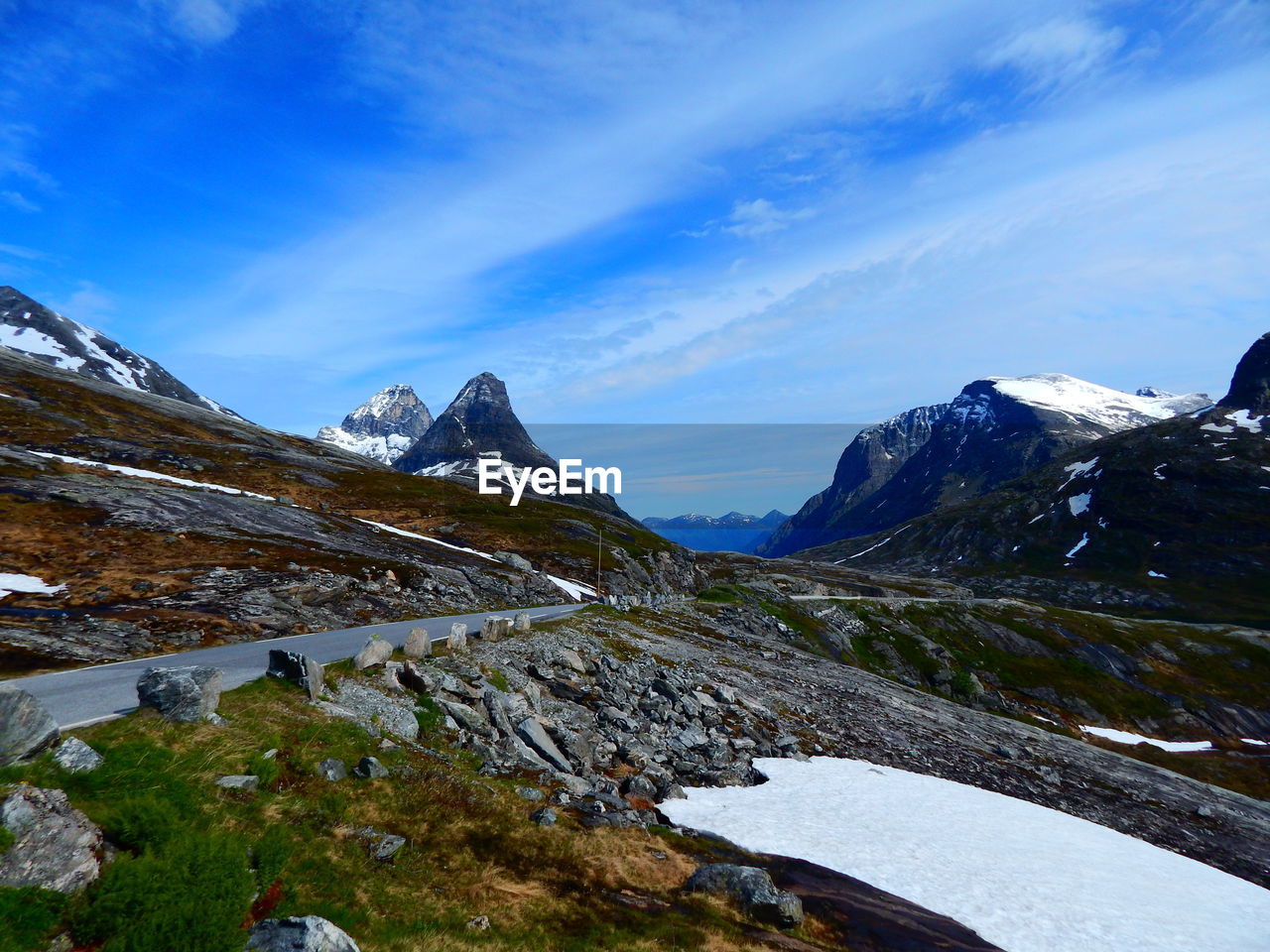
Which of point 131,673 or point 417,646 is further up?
point 417,646

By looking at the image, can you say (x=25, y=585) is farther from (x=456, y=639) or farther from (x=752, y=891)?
(x=752, y=891)

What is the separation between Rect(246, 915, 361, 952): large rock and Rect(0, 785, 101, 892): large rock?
2.72m

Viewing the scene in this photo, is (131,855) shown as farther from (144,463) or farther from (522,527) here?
(144,463)

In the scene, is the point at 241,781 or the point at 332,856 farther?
the point at 241,781

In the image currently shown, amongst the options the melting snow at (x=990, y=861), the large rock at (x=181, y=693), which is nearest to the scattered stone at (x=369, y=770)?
the large rock at (x=181, y=693)

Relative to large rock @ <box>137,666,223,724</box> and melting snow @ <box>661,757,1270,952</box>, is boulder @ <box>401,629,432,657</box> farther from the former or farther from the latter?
melting snow @ <box>661,757,1270,952</box>

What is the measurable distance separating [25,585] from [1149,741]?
12981cm

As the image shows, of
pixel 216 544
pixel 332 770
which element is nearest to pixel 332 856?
pixel 332 770

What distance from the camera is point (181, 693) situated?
1471 centimetres

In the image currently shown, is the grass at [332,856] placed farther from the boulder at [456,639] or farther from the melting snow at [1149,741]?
the melting snow at [1149,741]

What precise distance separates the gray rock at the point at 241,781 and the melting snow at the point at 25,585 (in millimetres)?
36364

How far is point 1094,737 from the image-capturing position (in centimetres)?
8344

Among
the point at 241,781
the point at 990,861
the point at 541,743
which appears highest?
the point at 241,781

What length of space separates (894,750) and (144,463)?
111 metres
